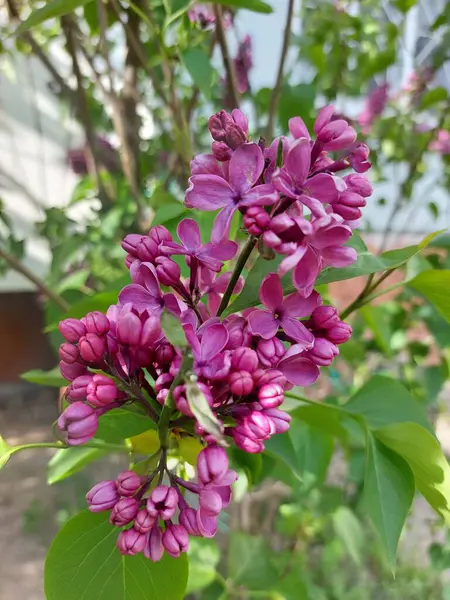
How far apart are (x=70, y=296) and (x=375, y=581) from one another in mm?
1324

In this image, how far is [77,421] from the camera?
28cm

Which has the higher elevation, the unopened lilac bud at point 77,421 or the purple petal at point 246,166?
the purple petal at point 246,166

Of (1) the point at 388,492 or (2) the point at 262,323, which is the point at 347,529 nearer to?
(1) the point at 388,492

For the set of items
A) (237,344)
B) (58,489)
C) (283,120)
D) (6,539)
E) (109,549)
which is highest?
(283,120)

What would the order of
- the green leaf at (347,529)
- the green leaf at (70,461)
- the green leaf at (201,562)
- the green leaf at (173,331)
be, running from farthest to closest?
the green leaf at (347,529)
the green leaf at (201,562)
the green leaf at (70,461)
the green leaf at (173,331)

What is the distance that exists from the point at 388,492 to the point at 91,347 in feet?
0.65

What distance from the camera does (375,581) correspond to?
1619 mm

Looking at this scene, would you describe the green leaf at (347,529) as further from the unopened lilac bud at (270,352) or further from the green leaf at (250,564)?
the unopened lilac bud at (270,352)

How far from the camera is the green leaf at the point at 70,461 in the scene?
0.42m

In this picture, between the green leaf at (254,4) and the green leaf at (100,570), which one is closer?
the green leaf at (100,570)

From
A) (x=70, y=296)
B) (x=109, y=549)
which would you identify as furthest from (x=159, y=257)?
(x=70, y=296)

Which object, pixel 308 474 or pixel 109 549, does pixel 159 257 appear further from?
pixel 308 474

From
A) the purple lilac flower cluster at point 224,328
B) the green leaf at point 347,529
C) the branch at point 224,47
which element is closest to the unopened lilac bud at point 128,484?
the purple lilac flower cluster at point 224,328

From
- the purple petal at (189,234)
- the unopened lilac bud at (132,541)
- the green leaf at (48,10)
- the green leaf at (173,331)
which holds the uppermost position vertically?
the green leaf at (48,10)
